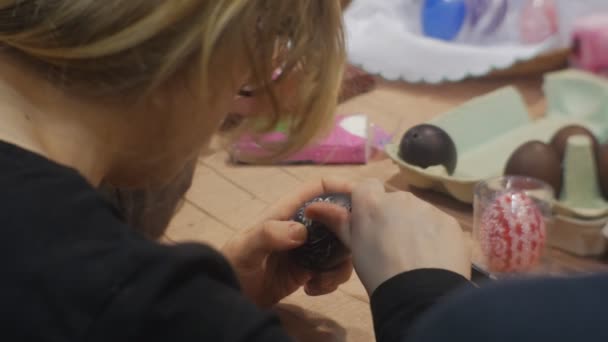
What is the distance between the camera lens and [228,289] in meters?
0.40

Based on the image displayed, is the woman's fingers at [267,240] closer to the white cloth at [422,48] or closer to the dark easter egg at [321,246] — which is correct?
the dark easter egg at [321,246]

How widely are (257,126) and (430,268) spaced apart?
0.22 metres

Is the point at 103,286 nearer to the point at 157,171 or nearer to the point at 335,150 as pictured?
the point at 157,171

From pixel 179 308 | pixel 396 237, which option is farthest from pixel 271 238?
pixel 179 308

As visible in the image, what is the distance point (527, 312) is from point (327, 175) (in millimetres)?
669

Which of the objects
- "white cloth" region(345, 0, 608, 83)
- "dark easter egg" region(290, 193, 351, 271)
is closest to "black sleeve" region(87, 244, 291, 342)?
"dark easter egg" region(290, 193, 351, 271)

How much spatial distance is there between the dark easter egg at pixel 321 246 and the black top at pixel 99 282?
202 millimetres

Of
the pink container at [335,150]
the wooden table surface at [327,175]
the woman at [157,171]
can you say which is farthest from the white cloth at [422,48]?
the woman at [157,171]

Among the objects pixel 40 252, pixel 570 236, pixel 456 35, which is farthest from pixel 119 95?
pixel 456 35

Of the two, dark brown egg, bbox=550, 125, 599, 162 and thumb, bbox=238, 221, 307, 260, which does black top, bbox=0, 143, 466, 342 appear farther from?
dark brown egg, bbox=550, 125, 599, 162

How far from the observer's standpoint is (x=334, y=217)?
23.4 inches

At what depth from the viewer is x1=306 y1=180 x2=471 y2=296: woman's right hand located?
531 mm

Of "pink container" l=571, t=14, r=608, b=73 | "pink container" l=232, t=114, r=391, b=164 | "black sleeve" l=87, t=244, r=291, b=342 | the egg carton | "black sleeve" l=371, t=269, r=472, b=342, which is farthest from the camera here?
"pink container" l=571, t=14, r=608, b=73

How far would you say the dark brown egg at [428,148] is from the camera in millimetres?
823
